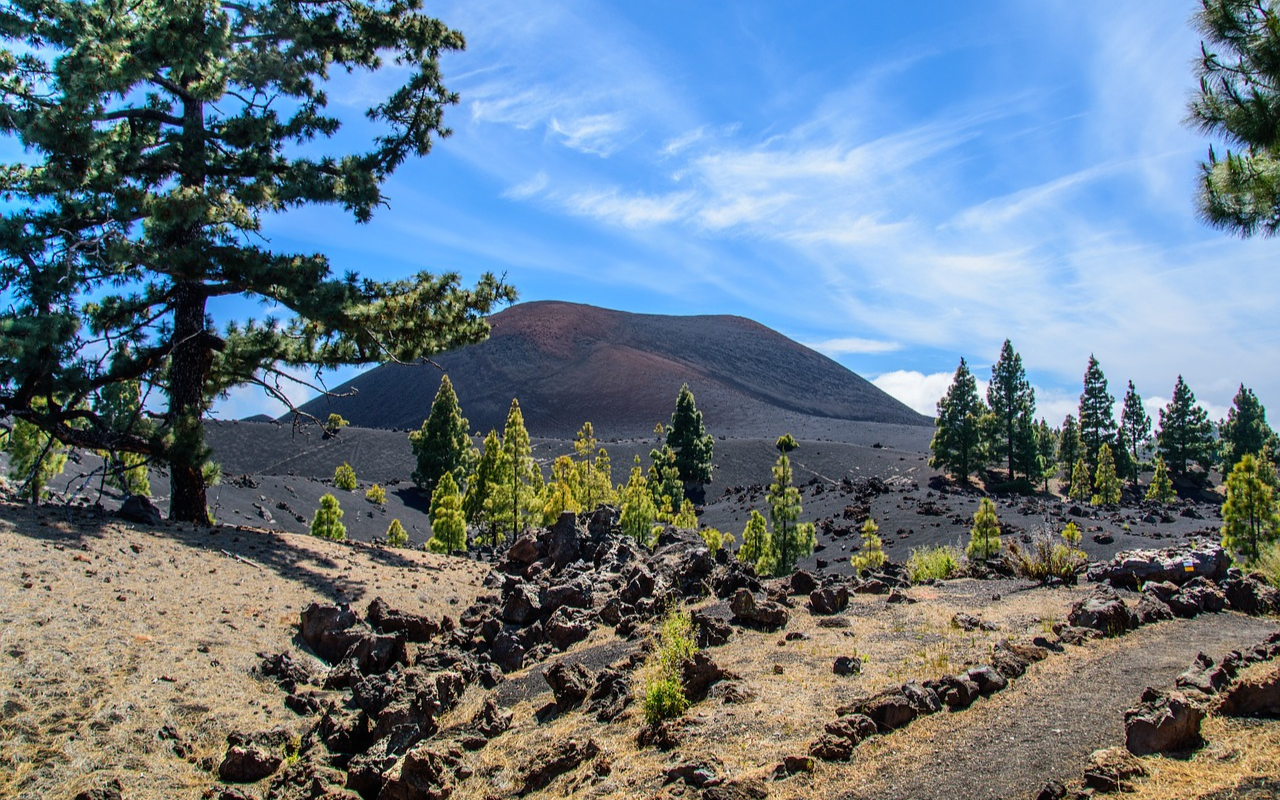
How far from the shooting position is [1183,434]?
6806 centimetres

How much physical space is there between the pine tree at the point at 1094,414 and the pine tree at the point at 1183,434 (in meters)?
7.14

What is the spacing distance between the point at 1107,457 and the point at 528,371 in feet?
278

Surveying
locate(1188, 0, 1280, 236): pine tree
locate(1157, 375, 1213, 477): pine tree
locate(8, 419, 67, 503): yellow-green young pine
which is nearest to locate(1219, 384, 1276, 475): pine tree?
locate(1157, 375, 1213, 477): pine tree

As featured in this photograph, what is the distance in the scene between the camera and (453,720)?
7195 mm

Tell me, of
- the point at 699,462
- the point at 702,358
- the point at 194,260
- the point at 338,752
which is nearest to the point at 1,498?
the point at 194,260

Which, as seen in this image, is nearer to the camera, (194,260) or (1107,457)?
(194,260)

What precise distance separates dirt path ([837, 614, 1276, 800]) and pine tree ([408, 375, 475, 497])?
46.1m

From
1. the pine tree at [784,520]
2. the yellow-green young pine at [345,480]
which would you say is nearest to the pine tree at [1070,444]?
the pine tree at [784,520]

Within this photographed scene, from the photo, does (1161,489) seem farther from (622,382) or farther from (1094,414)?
(622,382)

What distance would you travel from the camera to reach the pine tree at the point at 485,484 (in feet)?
92.2

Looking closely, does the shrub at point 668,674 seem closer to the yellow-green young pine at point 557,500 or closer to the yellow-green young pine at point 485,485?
the yellow-green young pine at point 557,500

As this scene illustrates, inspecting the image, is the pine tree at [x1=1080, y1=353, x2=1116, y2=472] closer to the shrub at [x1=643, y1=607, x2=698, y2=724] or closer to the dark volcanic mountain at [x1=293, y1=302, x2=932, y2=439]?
the dark volcanic mountain at [x1=293, y1=302, x2=932, y2=439]

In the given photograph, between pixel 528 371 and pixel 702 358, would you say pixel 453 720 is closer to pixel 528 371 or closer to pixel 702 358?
pixel 528 371

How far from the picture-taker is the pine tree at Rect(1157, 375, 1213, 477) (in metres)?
67.8
